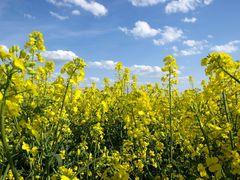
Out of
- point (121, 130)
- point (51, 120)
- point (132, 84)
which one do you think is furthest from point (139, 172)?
point (132, 84)

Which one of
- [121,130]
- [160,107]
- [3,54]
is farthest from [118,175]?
[121,130]

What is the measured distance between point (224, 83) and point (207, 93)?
0.68 ft

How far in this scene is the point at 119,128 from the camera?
575 centimetres

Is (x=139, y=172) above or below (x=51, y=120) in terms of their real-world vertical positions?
below

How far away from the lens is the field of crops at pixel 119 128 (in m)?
1.81

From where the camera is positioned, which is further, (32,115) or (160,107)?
(160,107)

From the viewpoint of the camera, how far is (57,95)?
3.56 meters

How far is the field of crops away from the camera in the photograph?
5.92ft

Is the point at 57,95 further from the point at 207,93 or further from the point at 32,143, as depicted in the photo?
the point at 207,93

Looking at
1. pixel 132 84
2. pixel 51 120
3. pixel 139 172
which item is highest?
pixel 132 84

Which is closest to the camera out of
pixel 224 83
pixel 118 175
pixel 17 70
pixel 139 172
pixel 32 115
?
pixel 118 175

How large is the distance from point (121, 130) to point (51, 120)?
2.17 meters

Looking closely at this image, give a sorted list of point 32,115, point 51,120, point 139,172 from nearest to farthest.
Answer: point 32,115 < point 51,120 < point 139,172

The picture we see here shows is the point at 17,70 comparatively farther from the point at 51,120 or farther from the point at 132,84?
the point at 132,84
